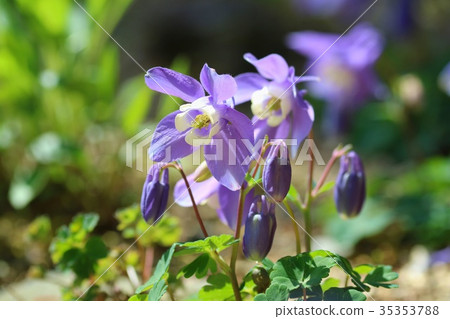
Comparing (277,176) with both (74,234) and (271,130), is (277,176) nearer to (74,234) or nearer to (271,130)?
(271,130)

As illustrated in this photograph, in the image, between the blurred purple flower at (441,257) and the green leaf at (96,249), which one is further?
the blurred purple flower at (441,257)

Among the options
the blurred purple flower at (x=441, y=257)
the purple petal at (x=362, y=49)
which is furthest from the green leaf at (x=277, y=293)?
the purple petal at (x=362, y=49)

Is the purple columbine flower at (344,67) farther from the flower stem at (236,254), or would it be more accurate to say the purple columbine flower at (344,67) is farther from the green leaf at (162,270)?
the green leaf at (162,270)

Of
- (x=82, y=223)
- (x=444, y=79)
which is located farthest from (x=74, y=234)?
(x=444, y=79)

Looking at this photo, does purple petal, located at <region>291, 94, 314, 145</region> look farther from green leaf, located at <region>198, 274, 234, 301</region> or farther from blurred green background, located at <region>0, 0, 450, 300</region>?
blurred green background, located at <region>0, 0, 450, 300</region>

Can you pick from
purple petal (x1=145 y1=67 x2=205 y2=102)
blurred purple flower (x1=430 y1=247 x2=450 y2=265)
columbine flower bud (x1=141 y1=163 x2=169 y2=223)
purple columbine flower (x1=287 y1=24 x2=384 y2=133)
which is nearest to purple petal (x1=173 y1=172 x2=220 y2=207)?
columbine flower bud (x1=141 y1=163 x2=169 y2=223)
